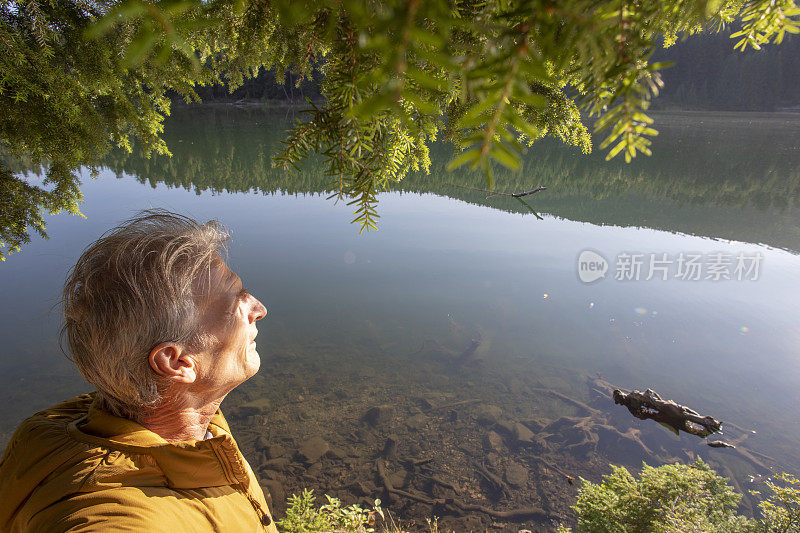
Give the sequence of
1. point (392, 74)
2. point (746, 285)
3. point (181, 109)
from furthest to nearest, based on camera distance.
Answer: point (181, 109)
point (746, 285)
point (392, 74)

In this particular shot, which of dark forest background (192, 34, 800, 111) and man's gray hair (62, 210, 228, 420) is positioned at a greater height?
dark forest background (192, 34, 800, 111)

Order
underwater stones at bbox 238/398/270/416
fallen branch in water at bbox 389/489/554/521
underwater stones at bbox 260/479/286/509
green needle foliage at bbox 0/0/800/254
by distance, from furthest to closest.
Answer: underwater stones at bbox 238/398/270/416 < underwater stones at bbox 260/479/286/509 < fallen branch in water at bbox 389/489/554/521 < green needle foliage at bbox 0/0/800/254

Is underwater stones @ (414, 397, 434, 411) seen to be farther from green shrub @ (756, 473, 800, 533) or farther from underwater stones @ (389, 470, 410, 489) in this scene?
green shrub @ (756, 473, 800, 533)

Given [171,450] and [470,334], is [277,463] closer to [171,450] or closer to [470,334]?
[470,334]

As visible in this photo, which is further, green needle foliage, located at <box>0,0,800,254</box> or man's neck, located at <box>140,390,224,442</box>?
man's neck, located at <box>140,390,224,442</box>

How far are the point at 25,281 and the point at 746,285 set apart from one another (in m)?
Result: 19.3

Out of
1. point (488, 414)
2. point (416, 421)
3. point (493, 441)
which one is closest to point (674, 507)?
point (493, 441)

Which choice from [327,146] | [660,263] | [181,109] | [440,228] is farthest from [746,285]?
[181,109]

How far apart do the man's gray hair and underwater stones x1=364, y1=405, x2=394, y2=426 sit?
228 inches

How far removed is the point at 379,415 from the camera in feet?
22.4

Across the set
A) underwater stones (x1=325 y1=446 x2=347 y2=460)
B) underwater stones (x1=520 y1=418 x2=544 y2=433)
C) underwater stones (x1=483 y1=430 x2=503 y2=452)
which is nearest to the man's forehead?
underwater stones (x1=325 y1=446 x2=347 y2=460)

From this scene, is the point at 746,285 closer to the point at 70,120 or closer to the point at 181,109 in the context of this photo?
the point at 70,120

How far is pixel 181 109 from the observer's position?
2186 inches

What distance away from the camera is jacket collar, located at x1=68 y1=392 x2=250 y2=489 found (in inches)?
48.2
